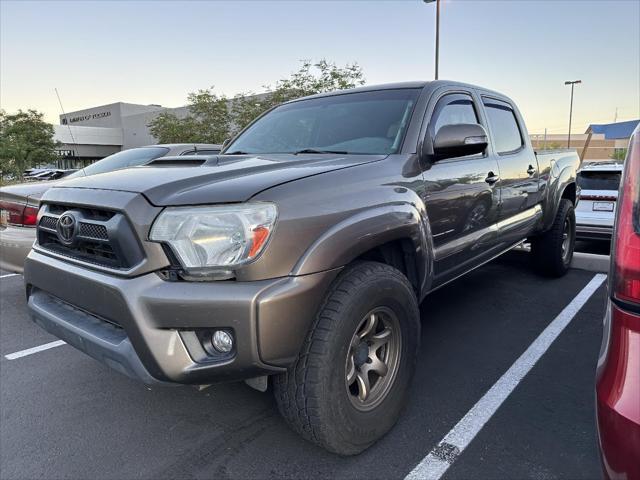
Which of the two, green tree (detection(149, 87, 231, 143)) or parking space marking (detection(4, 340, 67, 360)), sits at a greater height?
green tree (detection(149, 87, 231, 143))

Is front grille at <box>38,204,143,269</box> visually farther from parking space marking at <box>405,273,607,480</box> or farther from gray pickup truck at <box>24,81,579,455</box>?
parking space marking at <box>405,273,607,480</box>

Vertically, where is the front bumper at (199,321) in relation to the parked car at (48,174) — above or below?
above

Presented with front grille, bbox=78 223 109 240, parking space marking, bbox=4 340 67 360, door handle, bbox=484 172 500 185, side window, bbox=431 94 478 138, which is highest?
side window, bbox=431 94 478 138

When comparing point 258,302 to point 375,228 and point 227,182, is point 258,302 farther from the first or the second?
point 375,228

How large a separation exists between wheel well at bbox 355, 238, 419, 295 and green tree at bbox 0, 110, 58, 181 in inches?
1514

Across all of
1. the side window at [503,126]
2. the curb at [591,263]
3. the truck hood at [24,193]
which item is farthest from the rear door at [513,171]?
the truck hood at [24,193]

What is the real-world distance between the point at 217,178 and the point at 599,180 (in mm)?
7108

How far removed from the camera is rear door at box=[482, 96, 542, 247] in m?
3.76

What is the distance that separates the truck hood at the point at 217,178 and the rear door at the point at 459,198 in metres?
0.48

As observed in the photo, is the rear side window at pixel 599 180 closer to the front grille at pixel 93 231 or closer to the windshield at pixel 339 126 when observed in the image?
the windshield at pixel 339 126

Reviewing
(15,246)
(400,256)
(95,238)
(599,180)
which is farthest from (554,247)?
(15,246)

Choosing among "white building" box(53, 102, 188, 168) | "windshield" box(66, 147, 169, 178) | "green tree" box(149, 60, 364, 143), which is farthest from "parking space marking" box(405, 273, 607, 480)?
"white building" box(53, 102, 188, 168)

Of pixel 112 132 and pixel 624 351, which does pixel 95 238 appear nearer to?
pixel 624 351

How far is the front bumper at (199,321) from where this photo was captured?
1.74m
